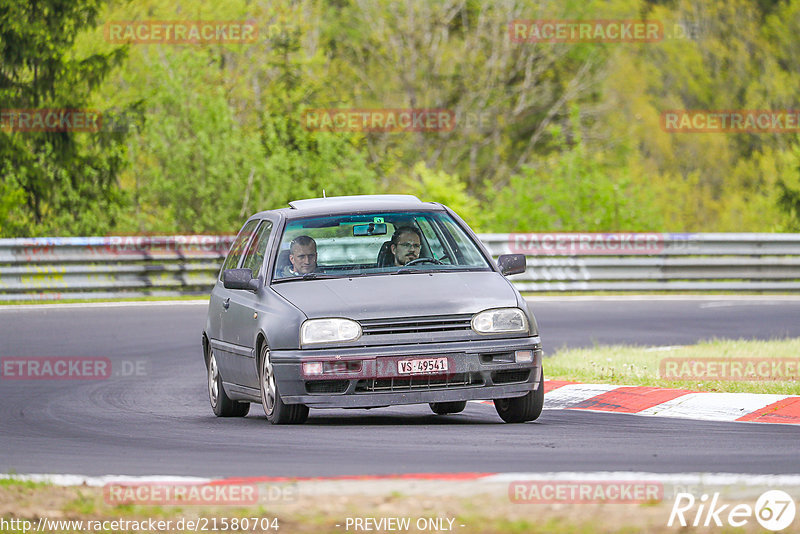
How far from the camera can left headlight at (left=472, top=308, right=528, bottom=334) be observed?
9.48 meters

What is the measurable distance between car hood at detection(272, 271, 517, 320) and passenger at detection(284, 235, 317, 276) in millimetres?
A: 245

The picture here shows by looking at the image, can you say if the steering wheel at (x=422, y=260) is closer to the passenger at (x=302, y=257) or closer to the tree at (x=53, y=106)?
the passenger at (x=302, y=257)

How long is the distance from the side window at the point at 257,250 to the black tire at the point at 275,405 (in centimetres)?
102

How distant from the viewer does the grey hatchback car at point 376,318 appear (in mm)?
9383

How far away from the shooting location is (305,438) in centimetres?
905

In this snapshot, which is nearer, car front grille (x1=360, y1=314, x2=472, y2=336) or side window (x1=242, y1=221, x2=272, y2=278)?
car front grille (x1=360, y1=314, x2=472, y2=336)

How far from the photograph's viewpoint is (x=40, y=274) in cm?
2352

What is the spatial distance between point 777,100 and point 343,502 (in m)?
52.1

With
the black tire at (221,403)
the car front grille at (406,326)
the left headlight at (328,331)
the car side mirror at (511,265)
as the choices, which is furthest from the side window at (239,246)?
the car front grille at (406,326)

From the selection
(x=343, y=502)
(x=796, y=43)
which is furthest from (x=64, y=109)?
(x=796, y=43)

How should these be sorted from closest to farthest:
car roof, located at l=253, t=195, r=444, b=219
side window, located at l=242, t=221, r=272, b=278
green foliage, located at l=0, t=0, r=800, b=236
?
car roof, located at l=253, t=195, r=444, b=219 < side window, located at l=242, t=221, r=272, b=278 < green foliage, located at l=0, t=0, r=800, b=236

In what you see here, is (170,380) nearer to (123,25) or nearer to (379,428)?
(379,428)

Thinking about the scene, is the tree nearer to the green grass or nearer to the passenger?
the green grass

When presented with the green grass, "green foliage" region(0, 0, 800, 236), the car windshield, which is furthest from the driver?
"green foliage" region(0, 0, 800, 236)
